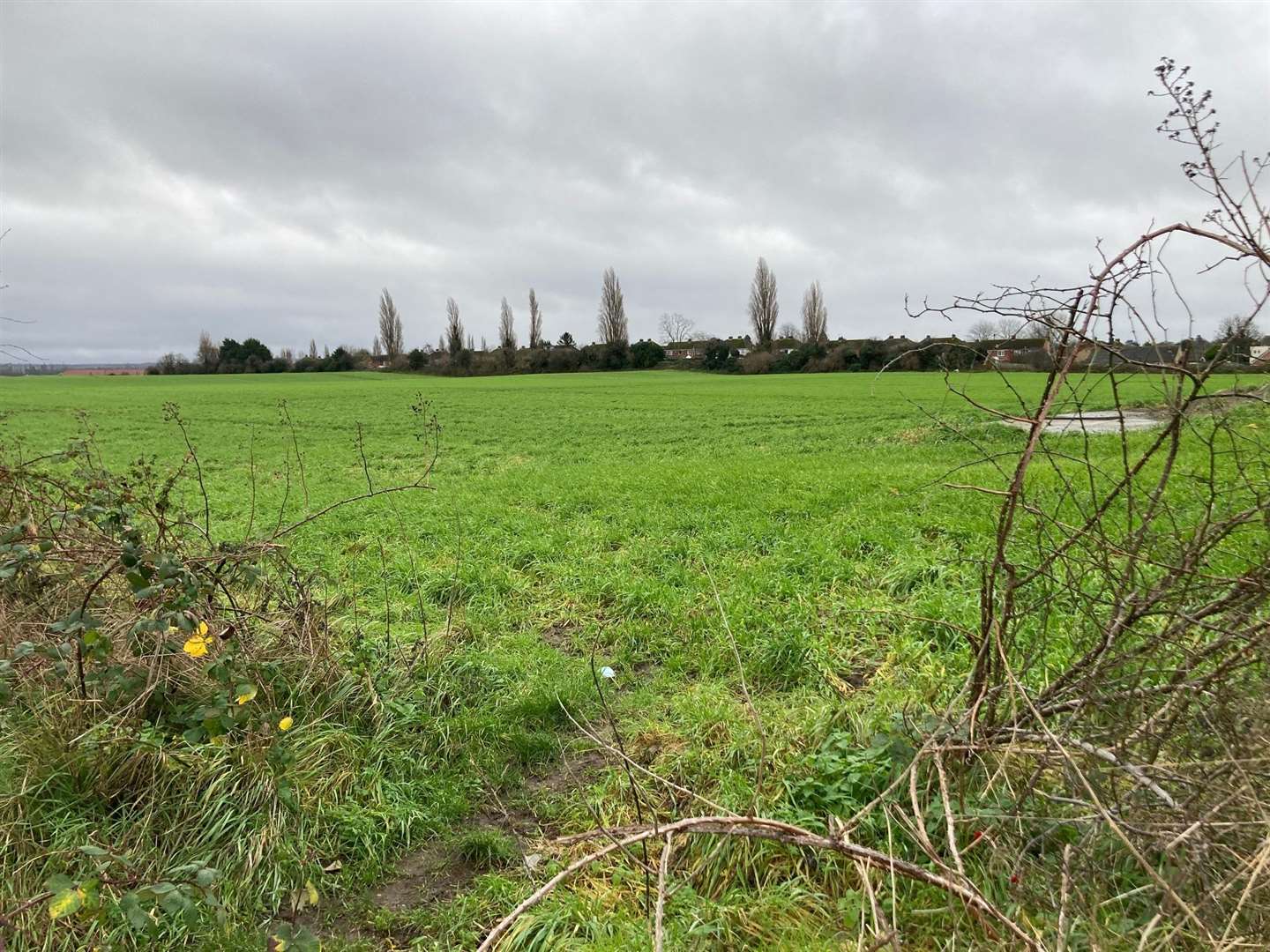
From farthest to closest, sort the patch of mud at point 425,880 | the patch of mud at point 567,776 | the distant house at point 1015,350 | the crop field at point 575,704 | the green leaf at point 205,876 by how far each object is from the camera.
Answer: the patch of mud at point 567,776 < the patch of mud at point 425,880 < the crop field at point 575,704 < the distant house at point 1015,350 < the green leaf at point 205,876

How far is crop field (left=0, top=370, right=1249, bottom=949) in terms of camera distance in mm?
2713

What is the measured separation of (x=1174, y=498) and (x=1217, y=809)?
18.0 ft

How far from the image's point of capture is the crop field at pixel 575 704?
8.90ft

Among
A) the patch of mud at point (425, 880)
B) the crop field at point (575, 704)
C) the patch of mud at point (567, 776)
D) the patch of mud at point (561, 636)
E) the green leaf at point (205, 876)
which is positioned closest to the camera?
the green leaf at point (205, 876)

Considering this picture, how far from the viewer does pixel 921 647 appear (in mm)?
4176

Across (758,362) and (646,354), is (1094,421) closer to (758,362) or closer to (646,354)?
(758,362)

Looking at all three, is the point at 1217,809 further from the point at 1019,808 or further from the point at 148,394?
the point at 148,394

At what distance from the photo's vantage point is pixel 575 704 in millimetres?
4219

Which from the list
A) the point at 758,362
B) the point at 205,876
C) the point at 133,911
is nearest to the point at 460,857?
the point at 205,876

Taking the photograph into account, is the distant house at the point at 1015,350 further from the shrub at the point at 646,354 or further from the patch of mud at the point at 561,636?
the shrub at the point at 646,354

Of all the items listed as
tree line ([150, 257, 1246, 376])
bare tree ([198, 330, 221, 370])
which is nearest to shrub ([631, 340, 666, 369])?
tree line ([150, 257, 1246, 376])

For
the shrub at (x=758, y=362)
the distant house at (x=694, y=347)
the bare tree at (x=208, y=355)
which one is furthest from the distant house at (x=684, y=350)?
the bare tree at (x=208, y=355)

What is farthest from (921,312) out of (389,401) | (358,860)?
(389,401)

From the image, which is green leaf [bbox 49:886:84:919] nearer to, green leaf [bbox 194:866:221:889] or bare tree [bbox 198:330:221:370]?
green leaf [bbox 194:866:221:889]
